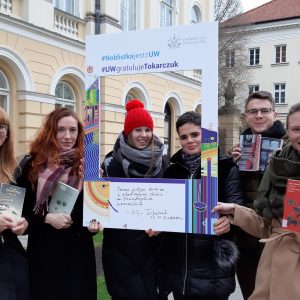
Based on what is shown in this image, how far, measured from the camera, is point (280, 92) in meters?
40.0

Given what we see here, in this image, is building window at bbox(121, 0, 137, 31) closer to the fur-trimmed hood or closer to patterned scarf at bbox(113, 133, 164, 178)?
patterned scarf at bbox(113, 133, 164, 178)

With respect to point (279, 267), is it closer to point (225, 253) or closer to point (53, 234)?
point (225, 253)

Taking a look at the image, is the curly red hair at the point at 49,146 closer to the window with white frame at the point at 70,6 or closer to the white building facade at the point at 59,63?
the white building facade at the point at 59,63

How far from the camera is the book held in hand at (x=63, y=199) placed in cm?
313

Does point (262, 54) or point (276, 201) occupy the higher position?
point (262, 54)

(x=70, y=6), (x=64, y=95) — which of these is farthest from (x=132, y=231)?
(x=70, y=6)

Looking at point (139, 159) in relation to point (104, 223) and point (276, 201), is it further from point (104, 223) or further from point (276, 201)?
point (276, 201)

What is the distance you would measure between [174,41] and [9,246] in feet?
5.71

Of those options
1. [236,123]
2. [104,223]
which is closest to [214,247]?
A: [104,223]

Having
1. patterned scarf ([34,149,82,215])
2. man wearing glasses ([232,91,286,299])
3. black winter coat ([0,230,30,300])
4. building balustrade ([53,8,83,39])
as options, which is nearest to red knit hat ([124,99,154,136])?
patterned scarf ([34,149,82,215])

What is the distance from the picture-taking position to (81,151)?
3369 millimetres

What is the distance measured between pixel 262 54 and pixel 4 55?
107ft

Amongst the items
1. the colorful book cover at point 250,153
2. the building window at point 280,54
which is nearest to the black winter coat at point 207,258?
the colorful book cover at point 250,153

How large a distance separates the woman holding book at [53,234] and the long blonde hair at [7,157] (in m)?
0.12
